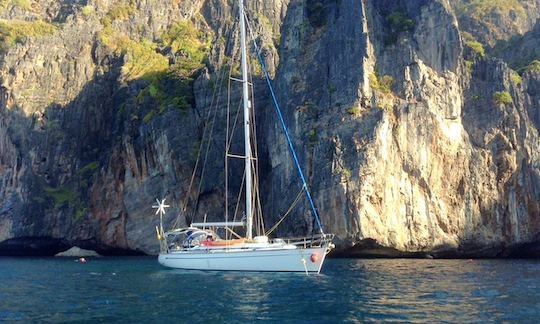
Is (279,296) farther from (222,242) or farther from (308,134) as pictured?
(308,134)

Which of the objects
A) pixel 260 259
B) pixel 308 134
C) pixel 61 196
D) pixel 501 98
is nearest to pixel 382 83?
pixel 308 134

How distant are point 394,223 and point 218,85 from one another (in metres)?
31.6

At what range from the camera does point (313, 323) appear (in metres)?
22.7

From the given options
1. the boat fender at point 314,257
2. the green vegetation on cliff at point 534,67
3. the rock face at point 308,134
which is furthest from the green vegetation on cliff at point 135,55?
the boat fender at point 314,257

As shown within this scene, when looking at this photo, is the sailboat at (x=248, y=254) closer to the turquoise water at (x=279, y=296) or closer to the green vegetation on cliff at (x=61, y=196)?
the turquoise water at (x=279, y=296)

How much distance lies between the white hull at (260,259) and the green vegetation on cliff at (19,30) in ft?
210

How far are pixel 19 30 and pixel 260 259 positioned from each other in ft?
245

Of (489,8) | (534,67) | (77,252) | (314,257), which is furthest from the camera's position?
(489,8)

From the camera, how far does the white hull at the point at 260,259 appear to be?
129ft

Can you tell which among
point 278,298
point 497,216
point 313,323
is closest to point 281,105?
point 497,216

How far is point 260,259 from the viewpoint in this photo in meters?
40.3

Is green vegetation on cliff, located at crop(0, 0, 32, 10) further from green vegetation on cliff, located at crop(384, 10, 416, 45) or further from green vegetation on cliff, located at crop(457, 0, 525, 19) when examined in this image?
green vegetation on cliff, located at crop(457, 0, 525, 19)

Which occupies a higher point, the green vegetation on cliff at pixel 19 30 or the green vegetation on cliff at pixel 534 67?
the green vegetation on cliff at pixel 19 30

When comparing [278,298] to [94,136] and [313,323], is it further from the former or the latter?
[94,136]
